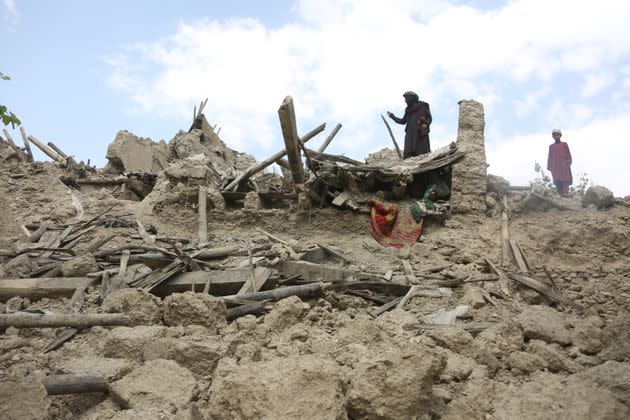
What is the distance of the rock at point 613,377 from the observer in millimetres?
2783

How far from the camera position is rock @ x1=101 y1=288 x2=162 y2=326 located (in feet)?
14.4

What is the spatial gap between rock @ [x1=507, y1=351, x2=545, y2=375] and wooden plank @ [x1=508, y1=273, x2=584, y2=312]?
2.25m

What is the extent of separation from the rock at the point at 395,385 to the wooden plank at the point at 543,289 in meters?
3.37

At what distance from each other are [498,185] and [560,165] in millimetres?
2704

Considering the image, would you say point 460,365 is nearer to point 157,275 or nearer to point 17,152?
point 157,275

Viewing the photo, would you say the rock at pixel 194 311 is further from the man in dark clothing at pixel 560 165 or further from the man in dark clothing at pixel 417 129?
the man in dark clothing at pixel 560 165

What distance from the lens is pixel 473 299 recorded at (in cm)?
515

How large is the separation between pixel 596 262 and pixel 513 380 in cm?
419

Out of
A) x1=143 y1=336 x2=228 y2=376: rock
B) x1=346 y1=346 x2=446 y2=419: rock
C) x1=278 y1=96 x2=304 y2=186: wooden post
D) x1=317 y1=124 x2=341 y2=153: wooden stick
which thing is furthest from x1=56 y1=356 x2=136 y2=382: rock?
x1=317 y1=124 x2=341 y2=153: wooden stick

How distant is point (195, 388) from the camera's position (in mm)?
2926

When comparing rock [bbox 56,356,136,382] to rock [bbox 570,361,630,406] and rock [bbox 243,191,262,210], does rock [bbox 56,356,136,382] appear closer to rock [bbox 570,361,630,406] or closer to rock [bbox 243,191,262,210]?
rock [bbox 570,361,630,406]

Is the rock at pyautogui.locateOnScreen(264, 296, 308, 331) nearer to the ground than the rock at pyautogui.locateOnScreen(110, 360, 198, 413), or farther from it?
farther from it

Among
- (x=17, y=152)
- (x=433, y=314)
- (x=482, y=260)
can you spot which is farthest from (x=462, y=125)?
(x=17, y=152)

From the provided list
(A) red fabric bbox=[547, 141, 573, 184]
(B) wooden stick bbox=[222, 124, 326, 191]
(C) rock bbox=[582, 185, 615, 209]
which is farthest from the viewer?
(A) red fabric bbox=[547, 141, 573, 184]
